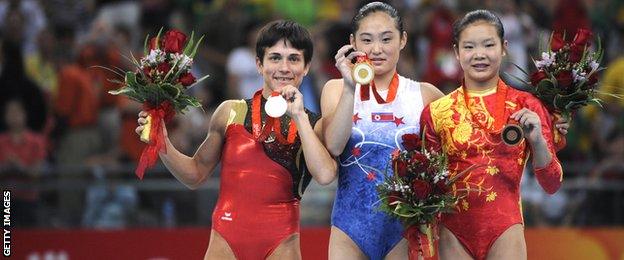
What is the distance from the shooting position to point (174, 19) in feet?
43.3

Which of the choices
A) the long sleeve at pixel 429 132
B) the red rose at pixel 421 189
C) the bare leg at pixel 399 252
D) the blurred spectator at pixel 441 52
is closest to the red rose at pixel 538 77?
the long sleeve at pixel 429 132

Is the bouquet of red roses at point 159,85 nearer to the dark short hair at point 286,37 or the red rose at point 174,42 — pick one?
the red rose at point 174,42

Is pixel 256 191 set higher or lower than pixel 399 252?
higher

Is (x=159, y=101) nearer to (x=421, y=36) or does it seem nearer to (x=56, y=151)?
(x=56, y=151)

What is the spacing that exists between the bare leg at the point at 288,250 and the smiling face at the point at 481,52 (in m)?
1.27

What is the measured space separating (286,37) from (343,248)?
3.84ft

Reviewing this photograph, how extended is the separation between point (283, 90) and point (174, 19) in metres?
6.63

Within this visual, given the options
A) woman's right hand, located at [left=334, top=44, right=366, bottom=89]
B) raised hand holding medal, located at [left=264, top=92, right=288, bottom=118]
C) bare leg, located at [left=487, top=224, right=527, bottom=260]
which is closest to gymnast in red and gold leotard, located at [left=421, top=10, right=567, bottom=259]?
bare leg, located at [left=487, top=224, right=527, bottom=260]

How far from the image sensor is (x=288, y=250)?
687 centimetres

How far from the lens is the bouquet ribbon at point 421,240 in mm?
6633

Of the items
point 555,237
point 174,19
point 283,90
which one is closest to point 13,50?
point 174,19

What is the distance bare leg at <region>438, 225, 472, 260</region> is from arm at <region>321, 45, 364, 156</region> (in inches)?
27.4

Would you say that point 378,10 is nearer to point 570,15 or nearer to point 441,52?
point 441,52

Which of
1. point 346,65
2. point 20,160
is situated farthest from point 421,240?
point 20,160
